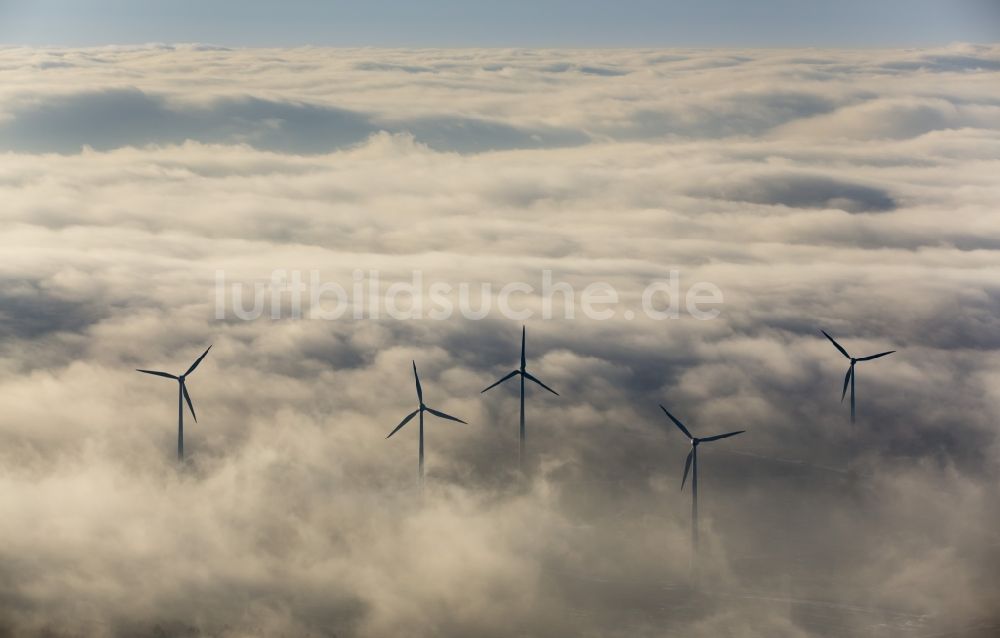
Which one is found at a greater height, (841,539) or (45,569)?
(45,569)

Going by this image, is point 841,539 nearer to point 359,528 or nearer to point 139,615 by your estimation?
point 359,528

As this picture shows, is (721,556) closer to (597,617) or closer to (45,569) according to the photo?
(597,617)

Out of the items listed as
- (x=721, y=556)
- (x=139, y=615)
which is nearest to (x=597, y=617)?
(x=721, y=556)

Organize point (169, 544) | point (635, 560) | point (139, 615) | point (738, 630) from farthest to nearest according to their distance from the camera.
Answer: point (635, 560) < point (169, 544) < point (738, 630) < point (139, 615)

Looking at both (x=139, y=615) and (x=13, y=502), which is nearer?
(x=139, y=615)

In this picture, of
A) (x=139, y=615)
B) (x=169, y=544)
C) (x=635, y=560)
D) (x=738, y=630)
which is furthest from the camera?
(x=635, y=560)

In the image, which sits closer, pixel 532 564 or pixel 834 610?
pixel 834 610

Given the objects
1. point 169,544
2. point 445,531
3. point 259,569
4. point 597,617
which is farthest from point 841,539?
point 169,544

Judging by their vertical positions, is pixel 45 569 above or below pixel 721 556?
above
